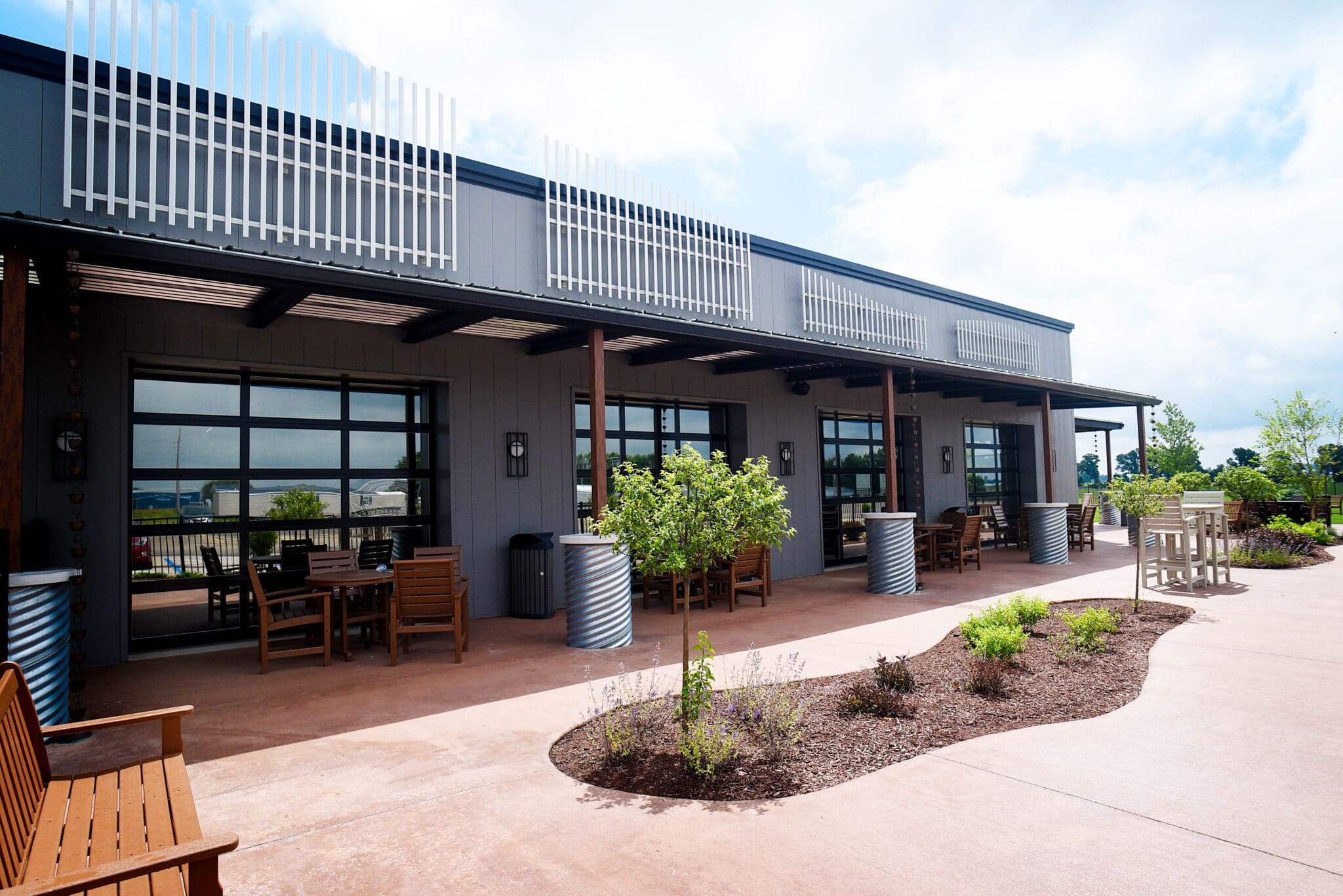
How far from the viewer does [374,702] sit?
5148 mm

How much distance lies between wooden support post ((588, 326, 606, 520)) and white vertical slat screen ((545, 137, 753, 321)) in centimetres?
202

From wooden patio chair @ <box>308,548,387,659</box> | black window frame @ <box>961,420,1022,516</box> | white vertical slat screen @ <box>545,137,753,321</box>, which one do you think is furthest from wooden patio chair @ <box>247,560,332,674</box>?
black window frame @ <box>961,420,1022,516</box>

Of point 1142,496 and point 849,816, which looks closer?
point 849,816

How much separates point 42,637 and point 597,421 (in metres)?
4.39

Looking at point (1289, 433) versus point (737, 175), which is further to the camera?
point (1289, 433)

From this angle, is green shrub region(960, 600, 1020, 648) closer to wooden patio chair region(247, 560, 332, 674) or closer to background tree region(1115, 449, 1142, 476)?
wooden patio chair region(247, 560, 332, 674)

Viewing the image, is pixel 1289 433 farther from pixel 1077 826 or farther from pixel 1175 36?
pixel 1077 826

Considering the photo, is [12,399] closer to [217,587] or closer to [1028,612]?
[217,587]

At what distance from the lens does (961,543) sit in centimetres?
1181

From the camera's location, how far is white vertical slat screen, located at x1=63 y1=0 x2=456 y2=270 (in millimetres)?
6168

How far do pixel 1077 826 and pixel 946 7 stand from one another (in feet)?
22.3

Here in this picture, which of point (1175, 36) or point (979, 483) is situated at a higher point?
point (1175, 36)

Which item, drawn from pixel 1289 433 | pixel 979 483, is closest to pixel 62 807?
pixel 979 483

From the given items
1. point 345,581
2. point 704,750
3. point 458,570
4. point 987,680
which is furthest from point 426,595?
point 987,680
